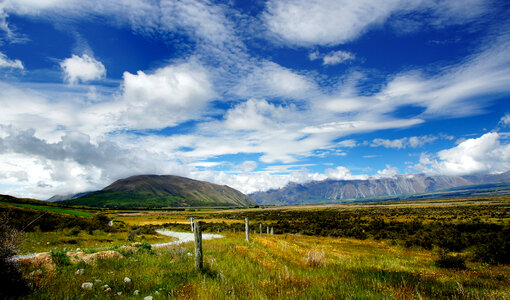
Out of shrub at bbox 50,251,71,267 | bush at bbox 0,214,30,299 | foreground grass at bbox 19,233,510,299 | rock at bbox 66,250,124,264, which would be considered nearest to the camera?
foreground grass at bbox 19,233,510,299

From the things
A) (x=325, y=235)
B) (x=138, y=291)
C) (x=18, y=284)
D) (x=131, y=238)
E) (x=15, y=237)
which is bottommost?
(x=325, y=235)

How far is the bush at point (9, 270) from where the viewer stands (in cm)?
545

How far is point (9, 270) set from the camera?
18.9ft

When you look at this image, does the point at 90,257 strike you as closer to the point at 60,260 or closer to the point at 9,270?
the point at 60,260

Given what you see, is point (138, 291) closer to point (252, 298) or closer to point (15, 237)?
point (252, 298)

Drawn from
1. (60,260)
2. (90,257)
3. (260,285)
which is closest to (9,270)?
(60,260)

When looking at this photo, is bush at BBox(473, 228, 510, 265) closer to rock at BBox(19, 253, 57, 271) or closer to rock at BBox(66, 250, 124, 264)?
rock at BBox(66, 250, 124, 264)

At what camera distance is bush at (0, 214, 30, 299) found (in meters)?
5.45

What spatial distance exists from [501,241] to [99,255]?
25208 millimetres

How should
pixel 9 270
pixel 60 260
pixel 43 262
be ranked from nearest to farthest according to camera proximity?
pixel 9 270, pixel 43 262, pixel 60 260

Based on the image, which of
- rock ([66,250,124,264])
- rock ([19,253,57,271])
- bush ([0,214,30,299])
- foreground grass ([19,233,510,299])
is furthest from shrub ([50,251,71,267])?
bush ([0,214,30,299])

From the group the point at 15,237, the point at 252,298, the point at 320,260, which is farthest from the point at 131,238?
the point at 252,298

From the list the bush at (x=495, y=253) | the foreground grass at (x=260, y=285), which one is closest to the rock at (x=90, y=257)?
the foreground grass at (x=260, y=285)

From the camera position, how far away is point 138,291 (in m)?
5.96
